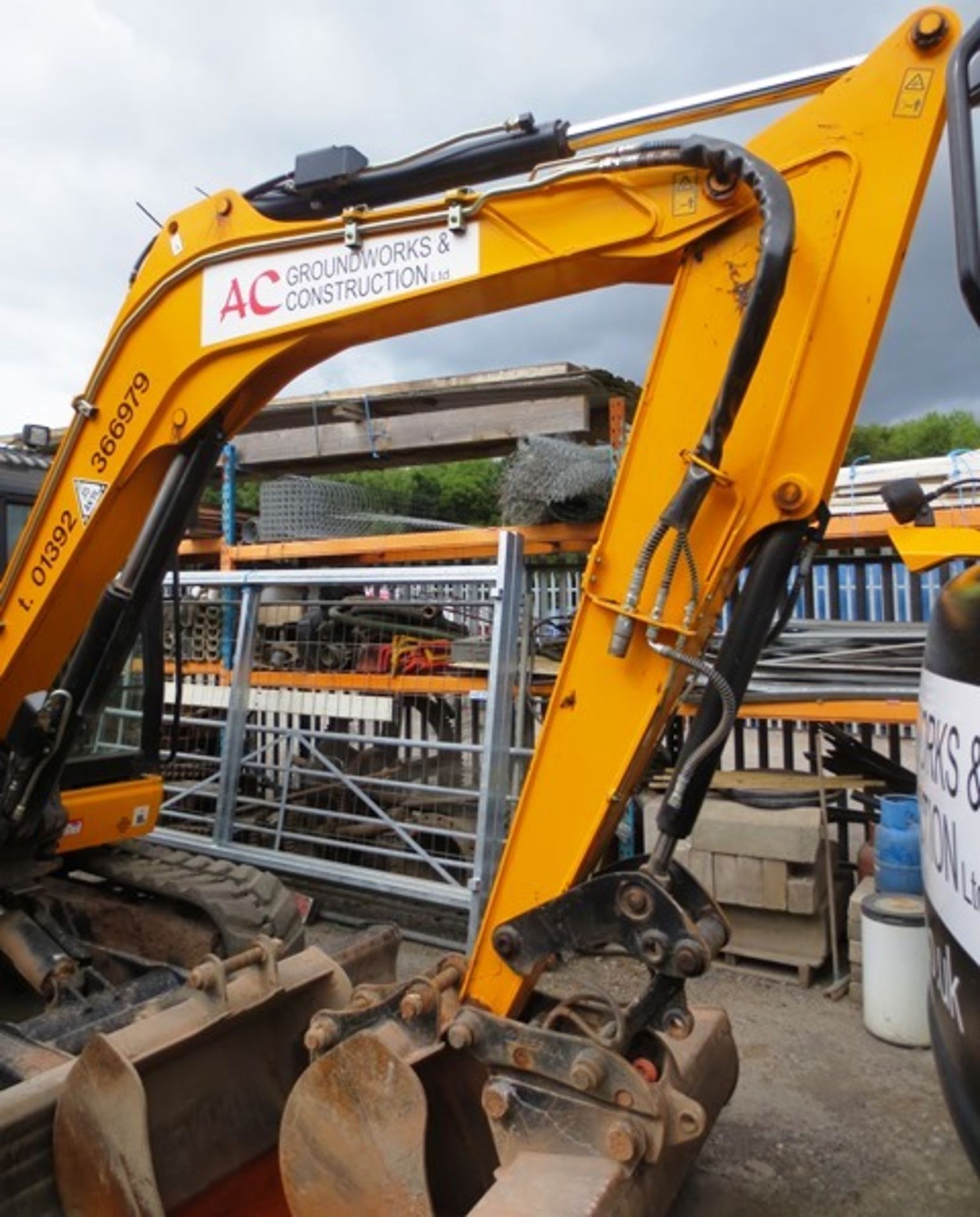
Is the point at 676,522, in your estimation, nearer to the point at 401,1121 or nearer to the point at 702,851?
the point at 401,1121

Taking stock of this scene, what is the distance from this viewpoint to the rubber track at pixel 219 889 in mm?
4332

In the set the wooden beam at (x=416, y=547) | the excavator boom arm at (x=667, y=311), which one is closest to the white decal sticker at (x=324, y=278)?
the excavator boom arm at (x=667, y=311)

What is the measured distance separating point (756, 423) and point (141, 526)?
2257 mm

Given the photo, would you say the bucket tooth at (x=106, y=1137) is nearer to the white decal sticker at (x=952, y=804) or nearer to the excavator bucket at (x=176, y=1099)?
the excavator bucket at (x=176, y=1099)

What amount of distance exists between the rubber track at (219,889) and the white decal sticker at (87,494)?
1.96m

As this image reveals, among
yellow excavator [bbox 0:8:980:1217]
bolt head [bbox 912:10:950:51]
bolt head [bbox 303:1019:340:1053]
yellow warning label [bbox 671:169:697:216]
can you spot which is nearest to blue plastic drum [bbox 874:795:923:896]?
yellow excavator [bbox 0:8:980:1217]

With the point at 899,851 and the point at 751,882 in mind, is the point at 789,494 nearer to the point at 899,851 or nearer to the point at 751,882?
the point at 899,851

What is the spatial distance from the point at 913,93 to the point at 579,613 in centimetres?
146

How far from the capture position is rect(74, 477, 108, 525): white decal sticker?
3.34 meters

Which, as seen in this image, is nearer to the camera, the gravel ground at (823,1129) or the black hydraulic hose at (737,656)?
the black hydraulic hose at (737,656)

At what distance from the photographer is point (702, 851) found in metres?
5.43

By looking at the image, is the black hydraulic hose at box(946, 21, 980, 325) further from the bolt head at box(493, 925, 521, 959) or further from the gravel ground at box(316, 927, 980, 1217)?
the gravel ground at box(316, 927, 980, 1217)

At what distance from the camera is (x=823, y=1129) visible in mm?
3752

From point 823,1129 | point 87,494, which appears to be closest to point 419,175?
point 87,494
